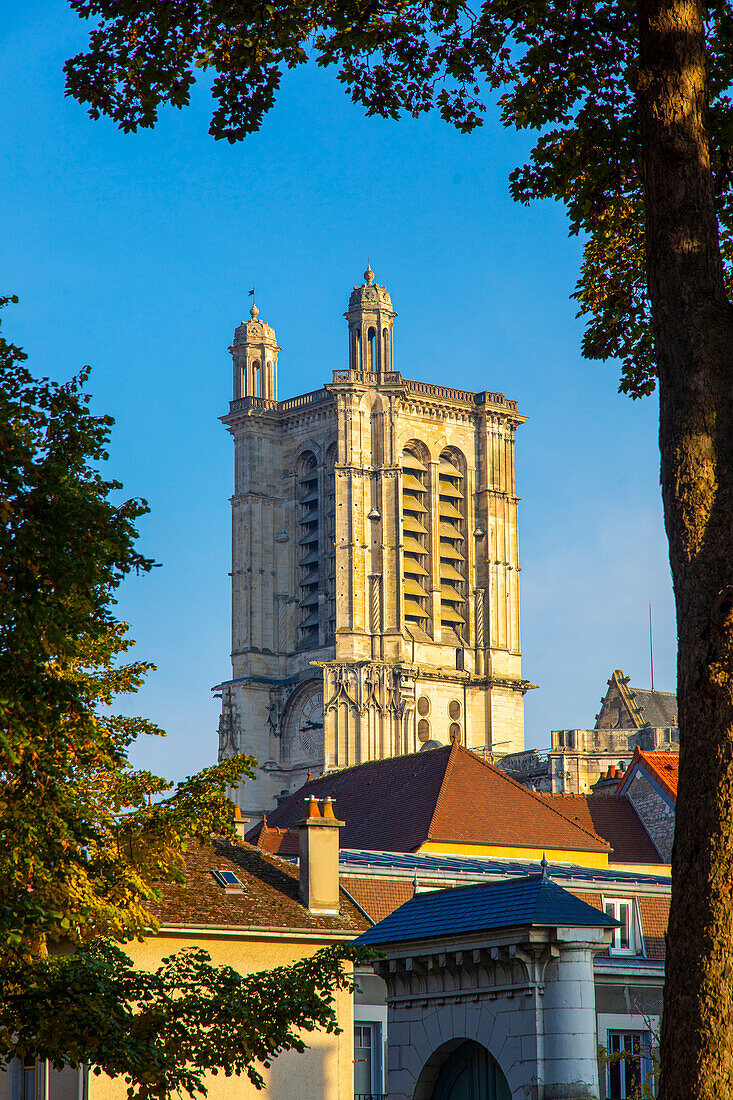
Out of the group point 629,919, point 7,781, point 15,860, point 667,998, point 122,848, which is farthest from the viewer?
point 629,919

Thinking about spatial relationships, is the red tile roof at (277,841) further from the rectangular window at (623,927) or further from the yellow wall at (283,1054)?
the yellow wall at (283,1054)

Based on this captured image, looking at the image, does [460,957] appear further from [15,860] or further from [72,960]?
→ [15,860]

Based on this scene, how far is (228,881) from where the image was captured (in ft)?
95.4

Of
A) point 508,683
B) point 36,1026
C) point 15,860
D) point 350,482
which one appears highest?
point 350,482

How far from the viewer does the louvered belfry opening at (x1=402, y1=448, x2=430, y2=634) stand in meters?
105

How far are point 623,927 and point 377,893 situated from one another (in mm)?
5066

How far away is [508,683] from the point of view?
341 ft

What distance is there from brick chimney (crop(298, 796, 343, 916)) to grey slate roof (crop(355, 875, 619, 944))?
6.27 m

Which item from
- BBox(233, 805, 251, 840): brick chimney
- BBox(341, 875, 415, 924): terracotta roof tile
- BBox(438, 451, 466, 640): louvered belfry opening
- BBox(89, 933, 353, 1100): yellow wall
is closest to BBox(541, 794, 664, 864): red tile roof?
BBox(233, 805, 251, 840): brick chimney

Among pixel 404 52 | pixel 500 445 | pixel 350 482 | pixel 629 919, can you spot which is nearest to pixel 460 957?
pixel 404 52

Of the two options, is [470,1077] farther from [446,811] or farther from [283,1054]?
[446,811]

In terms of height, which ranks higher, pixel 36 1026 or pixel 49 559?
pixel 49 559

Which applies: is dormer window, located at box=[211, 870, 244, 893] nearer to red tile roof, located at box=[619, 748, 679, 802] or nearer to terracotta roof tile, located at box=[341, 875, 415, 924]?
terracotta roof tile, located at box=[341, 875, 415, 924]

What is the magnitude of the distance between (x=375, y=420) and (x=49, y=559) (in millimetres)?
90218
